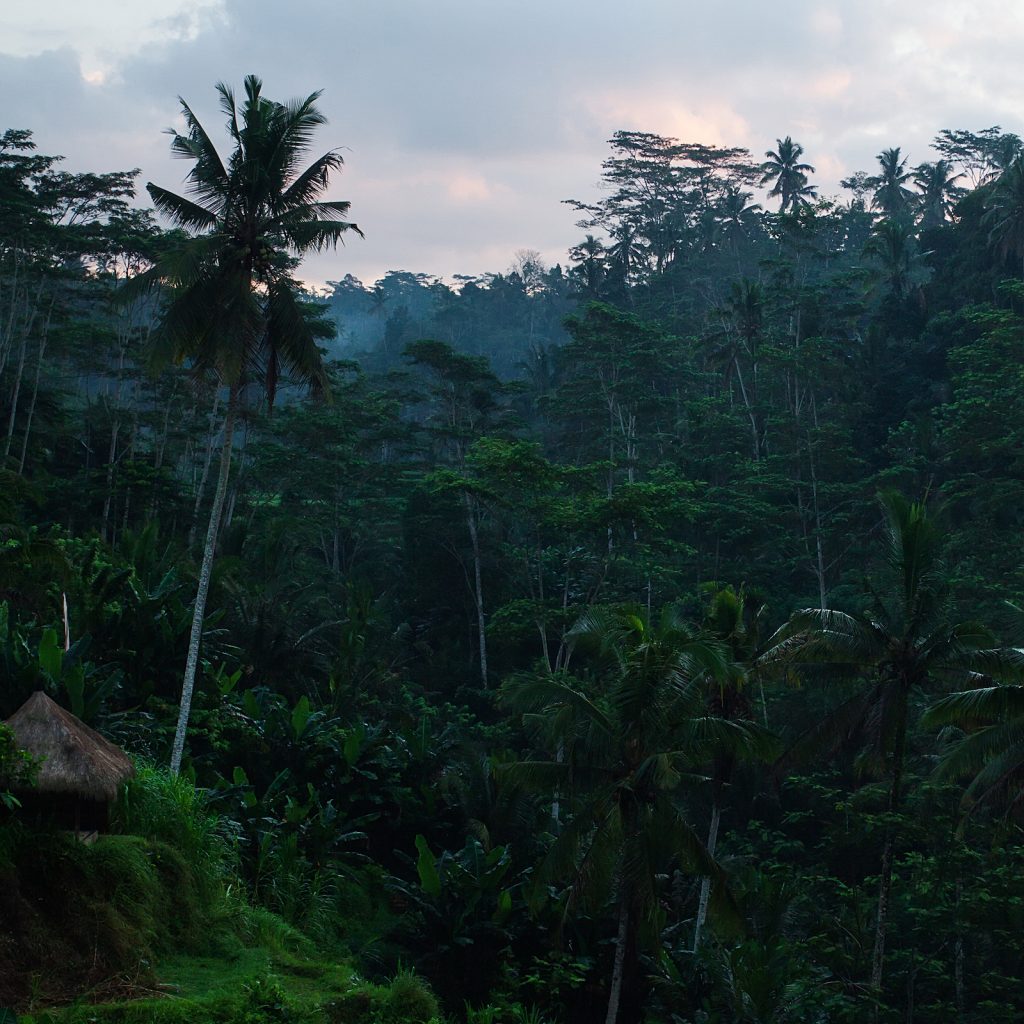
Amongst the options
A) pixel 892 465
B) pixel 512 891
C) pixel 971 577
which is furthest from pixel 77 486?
pixel 892 465

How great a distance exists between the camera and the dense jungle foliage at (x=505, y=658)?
45.0 feet

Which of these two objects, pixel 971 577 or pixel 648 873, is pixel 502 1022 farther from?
pixel 971 577

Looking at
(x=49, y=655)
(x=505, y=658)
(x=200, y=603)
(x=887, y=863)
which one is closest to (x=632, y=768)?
(x=887, y=863)

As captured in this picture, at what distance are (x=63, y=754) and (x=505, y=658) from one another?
1092 inches

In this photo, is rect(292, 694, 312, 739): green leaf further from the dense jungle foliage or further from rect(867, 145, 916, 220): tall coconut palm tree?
rect(867, 145, 916, 220): tall coconut palm tree

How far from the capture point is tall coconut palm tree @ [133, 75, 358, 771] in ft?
50.9

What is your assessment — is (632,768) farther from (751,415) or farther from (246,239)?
(751,415)

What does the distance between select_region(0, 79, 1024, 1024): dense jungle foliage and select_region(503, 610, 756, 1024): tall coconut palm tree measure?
0.07 meters

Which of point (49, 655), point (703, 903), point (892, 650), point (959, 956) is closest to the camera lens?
point (49, 655)

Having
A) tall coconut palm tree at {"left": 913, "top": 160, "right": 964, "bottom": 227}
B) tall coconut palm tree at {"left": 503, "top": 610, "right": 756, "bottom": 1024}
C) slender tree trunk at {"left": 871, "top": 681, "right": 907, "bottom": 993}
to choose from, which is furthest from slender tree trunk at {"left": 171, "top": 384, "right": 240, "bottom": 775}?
tall coconut palm tree at {"left": 913, "top": 160, "right": 964, "bottom": 227}

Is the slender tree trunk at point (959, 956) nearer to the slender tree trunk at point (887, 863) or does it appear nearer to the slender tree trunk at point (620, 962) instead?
the slender tree trunk at point (887, 863)

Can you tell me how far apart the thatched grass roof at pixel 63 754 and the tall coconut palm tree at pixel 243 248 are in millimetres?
4805

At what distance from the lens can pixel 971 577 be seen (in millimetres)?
29156

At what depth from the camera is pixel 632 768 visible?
1477 cm
